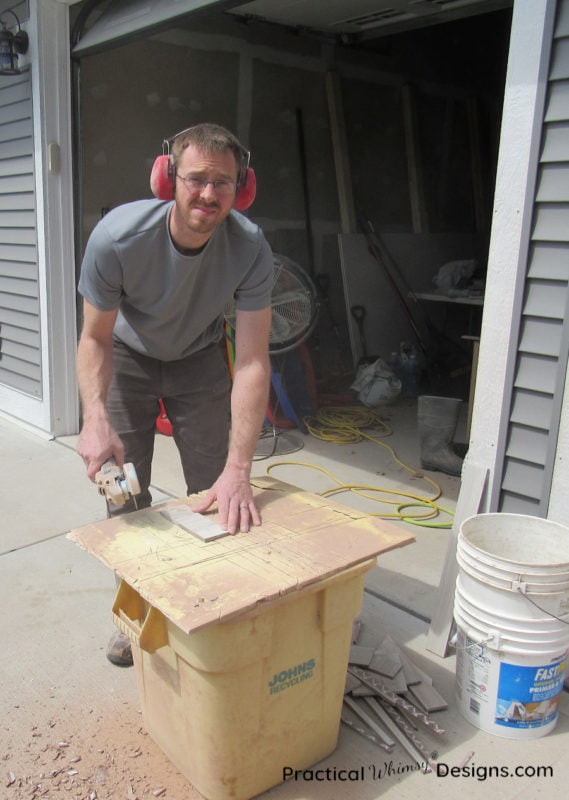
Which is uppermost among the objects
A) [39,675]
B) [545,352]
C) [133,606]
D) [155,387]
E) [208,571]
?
[545,352]

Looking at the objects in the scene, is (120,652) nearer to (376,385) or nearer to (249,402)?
(249,402)

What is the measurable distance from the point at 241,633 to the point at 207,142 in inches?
52.1

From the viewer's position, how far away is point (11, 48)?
4.12 meters

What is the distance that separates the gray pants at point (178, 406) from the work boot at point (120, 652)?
1.43 ft

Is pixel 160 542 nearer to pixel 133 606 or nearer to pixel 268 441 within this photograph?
pixel 133 606

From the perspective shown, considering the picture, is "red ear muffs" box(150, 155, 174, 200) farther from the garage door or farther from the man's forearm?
the garage door

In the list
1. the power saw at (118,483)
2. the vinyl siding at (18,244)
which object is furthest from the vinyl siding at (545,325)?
the vinyl siding at (18,244)

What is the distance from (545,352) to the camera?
2.12m

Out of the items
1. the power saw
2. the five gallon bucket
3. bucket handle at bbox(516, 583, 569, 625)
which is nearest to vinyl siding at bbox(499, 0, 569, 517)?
the five gallon bucket

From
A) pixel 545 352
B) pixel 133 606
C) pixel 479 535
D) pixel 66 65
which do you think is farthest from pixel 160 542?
pixel 66 65

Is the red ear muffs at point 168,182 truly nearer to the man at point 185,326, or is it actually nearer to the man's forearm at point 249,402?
the man at point 185,326

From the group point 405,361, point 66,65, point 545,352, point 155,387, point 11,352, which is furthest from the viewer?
point 405,361

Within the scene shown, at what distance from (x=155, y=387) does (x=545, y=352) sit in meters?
1.30

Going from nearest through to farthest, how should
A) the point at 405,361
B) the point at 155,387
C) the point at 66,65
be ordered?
the point at 155,387
the point at 66,65
the point at 405,361
